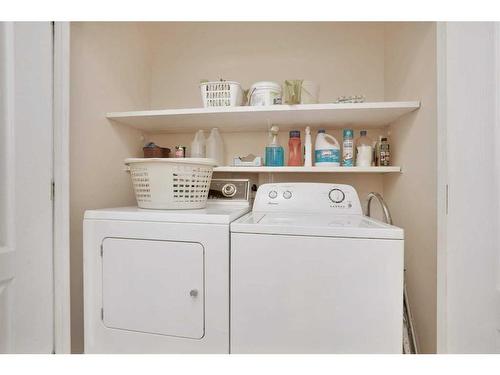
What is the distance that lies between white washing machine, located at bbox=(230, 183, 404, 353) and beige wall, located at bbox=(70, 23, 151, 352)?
3.29 feet

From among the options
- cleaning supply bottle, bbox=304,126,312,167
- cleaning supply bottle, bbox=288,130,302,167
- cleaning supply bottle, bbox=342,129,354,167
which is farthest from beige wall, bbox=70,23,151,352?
cleaning supply bottle, bbox=342,129,354,167

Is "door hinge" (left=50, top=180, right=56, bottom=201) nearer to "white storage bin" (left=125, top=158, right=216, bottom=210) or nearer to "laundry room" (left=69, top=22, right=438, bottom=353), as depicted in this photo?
"laundry room" (left=69, top=22, right=438, bottom=353)

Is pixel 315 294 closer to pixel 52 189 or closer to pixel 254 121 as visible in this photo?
pixel 254 121

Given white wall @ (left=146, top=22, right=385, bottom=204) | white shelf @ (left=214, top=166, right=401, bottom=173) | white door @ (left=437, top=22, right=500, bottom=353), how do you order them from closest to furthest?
white door @ (left=437, top=22, right=500, bottom=353) → white shelf @ (left=214, top=166, right=401, bottom=173) → white wall @ (left=146, top=22, right=385, bottom=204)

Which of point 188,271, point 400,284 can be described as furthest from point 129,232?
point 400,284

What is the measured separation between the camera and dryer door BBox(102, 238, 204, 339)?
1.24 m

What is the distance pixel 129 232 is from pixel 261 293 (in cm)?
72

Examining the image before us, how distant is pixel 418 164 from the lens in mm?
1455

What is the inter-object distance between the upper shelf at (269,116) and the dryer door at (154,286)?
91 centimetres

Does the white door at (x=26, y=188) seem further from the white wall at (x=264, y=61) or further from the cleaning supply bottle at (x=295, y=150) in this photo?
the cleaning supply bottle at (x=295, y=150)

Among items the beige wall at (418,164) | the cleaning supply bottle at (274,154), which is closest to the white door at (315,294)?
the beige wall at (418,164)

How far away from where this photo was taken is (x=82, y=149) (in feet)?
5.13

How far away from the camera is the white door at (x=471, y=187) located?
1.00 meters

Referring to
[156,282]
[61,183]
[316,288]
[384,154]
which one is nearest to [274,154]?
[384,154]
